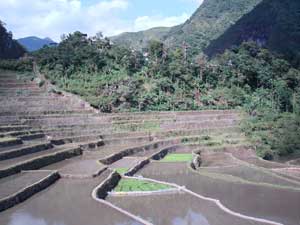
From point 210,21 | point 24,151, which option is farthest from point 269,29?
point 24,151

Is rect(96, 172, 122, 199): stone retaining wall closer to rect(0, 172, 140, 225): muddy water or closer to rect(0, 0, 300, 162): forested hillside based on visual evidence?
rect(0, 172, 140, 225): muddy water

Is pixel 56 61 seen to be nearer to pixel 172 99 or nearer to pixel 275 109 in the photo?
pixel 172 99

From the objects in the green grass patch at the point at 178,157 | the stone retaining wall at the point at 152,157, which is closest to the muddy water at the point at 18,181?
the stone retaining wall at the point at 152,157

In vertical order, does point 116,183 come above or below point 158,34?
below

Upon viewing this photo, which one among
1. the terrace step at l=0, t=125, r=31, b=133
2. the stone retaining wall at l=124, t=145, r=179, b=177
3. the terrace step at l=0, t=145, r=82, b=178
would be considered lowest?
the stone retaining wall at l=124, t=145, r=179, b=177

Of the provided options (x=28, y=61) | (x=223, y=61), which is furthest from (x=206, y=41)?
(x=28, y=61)

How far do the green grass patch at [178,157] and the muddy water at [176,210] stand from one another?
26.5 feet

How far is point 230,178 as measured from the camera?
69.7ft

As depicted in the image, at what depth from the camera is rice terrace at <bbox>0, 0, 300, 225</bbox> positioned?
15570 millimetres

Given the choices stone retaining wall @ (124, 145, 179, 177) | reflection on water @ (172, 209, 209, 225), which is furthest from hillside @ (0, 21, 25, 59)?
reflection on water @ (172, 209, 209, 225)

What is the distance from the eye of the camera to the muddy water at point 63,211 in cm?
1329

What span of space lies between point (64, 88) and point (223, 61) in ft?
63.4

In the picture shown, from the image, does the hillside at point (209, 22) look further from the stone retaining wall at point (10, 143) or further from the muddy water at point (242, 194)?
the muddy water at point (242, 194)

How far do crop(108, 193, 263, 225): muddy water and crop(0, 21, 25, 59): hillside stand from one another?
38.2 metres
